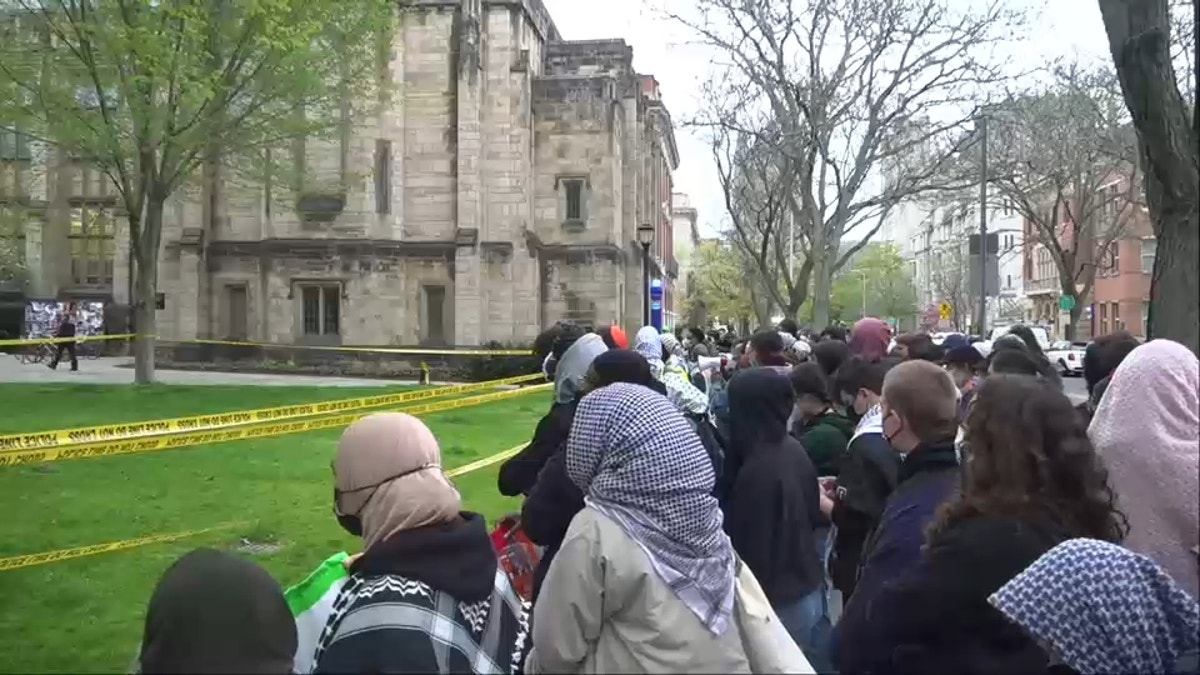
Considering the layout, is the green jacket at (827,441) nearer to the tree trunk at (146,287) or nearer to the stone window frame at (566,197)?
the tree trunk at (146,287)

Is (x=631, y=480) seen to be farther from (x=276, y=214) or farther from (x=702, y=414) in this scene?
(x=276, y=214)

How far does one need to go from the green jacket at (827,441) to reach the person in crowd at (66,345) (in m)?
29.0

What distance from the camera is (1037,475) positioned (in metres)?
3.41

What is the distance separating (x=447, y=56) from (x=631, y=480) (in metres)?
37.9

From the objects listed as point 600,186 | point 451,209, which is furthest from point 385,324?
point 600,186

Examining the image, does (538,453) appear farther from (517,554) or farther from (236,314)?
(236,314)

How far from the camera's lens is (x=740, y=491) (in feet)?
18.6

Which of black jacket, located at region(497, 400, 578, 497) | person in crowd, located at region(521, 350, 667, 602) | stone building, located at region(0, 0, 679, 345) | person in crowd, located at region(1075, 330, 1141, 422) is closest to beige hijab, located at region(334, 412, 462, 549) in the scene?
person in crowd, located at region(521, 350, 667, 602)

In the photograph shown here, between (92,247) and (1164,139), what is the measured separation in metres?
47.3

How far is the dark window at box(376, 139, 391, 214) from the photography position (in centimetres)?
3959

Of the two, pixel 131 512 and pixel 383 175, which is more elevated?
pixel 383 175

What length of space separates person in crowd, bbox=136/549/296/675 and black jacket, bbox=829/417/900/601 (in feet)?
10.8


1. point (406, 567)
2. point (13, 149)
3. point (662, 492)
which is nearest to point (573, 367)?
point (662, 492)

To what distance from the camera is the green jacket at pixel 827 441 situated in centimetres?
665
